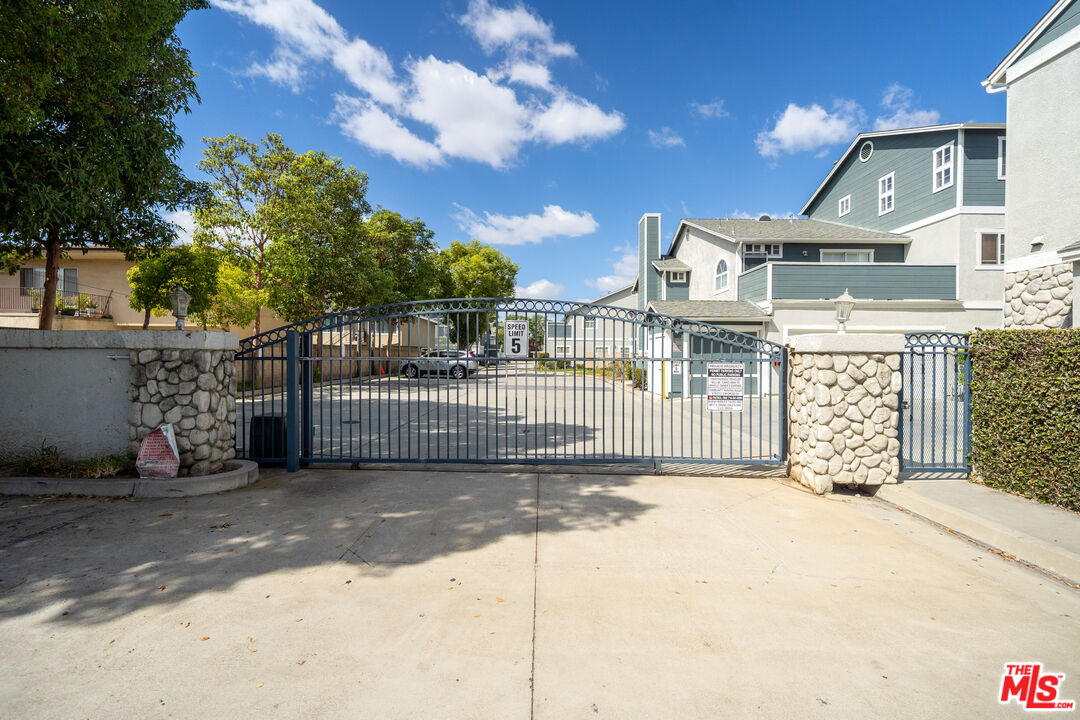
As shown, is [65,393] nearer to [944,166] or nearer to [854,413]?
[854,413]

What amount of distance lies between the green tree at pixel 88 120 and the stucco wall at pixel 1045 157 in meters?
14.1

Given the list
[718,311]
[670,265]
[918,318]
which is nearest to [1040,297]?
[918,318]

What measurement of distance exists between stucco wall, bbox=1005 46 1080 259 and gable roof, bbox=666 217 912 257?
9445 millimetres

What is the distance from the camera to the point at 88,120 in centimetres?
738

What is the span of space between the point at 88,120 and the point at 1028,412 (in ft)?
43.4

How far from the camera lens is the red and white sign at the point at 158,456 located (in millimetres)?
6297

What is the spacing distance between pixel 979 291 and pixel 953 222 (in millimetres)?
2468

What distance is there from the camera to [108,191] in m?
8.20

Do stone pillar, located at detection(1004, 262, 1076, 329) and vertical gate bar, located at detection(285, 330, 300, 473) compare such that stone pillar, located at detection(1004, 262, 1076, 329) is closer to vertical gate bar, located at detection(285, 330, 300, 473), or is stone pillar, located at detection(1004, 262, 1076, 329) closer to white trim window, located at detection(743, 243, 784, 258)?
white trim window, located at detection(743, 243, 784, 258)

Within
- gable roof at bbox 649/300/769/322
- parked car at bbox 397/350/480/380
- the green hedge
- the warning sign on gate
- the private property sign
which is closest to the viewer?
the green hedge

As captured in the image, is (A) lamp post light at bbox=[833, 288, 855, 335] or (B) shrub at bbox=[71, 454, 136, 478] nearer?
(B) shrub at bbox=[71, 454, 136, 478]

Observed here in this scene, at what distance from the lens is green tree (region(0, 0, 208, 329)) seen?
5.91m

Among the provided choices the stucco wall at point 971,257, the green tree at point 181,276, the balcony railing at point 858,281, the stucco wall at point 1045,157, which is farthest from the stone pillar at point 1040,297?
the green tree at point 181,276

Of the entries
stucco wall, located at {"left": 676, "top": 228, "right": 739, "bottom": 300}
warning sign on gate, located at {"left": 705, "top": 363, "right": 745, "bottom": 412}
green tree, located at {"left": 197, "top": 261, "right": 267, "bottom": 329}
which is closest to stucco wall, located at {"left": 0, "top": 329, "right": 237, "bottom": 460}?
warning sign on gate, located at {"left": 705, "top": 363, "right": 745, "bottom": 412}
